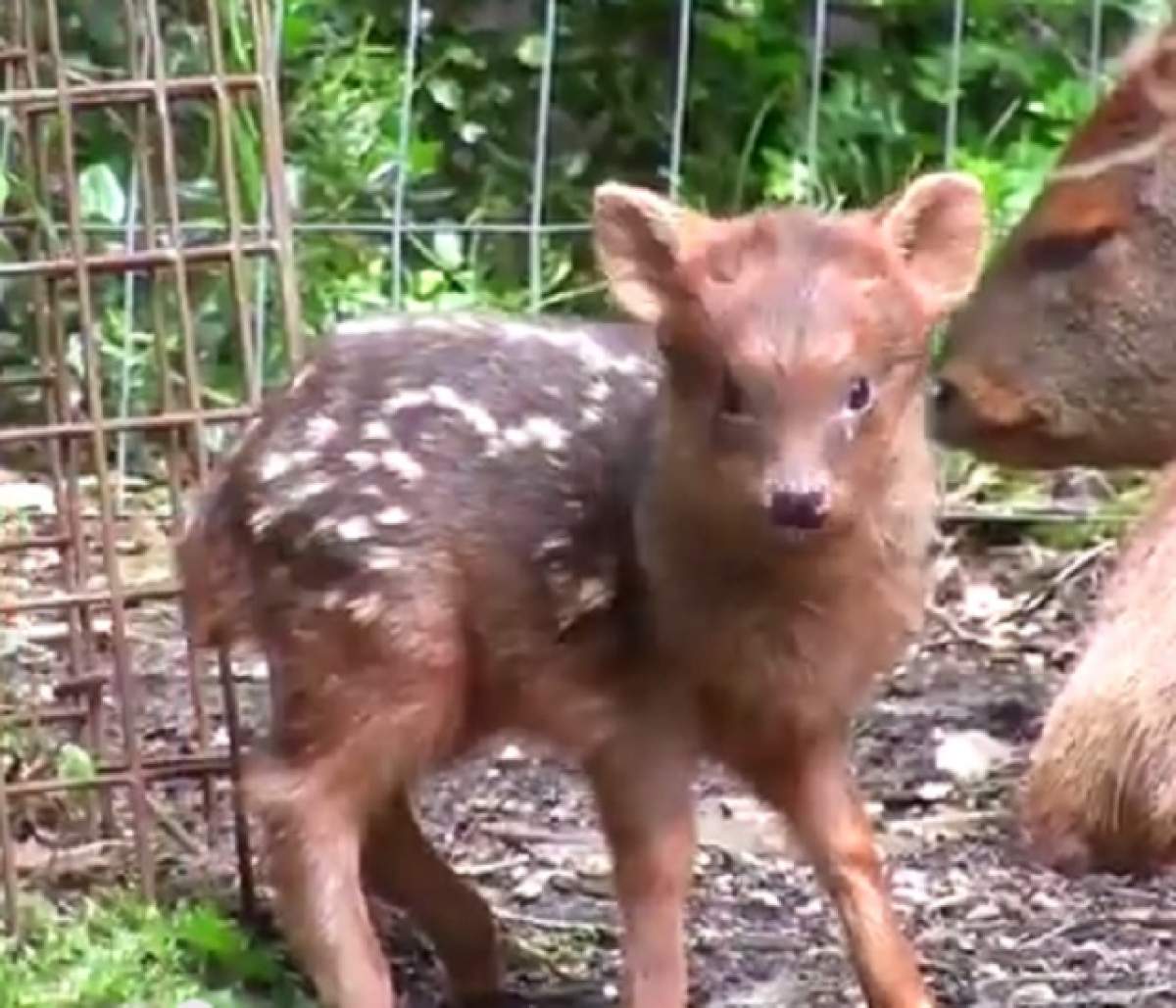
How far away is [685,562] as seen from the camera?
3961 millimetres

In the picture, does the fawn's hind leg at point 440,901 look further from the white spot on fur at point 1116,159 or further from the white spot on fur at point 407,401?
the white spot on fur at point 1116,159

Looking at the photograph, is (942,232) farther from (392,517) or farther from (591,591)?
(392,517)

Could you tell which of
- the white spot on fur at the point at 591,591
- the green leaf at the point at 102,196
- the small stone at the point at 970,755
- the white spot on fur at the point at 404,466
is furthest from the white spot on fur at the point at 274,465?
the green leaf at the point at 102,196

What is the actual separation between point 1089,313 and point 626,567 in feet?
2.16

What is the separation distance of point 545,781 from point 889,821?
47 centimetres

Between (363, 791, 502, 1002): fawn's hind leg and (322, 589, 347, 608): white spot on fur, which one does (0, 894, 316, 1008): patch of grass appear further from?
(322, 589, 347, 608): white spot on fur

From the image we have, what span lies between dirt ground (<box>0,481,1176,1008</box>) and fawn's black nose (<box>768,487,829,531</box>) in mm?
762

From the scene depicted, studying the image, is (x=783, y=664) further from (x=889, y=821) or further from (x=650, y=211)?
(x=889, y=821)

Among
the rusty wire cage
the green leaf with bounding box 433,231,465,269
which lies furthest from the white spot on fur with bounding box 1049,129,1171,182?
the green leaf with bounding box 433,231,465,269

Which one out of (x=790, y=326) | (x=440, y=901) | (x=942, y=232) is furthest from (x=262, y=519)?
(x=942, y=232)

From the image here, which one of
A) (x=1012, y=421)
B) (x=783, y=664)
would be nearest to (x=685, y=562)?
(x=783, y=664)

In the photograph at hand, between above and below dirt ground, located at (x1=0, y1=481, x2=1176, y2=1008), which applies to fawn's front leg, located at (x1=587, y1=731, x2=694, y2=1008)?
above

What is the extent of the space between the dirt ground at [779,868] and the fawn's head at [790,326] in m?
0.69

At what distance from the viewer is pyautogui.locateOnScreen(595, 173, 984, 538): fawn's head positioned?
149 inches
